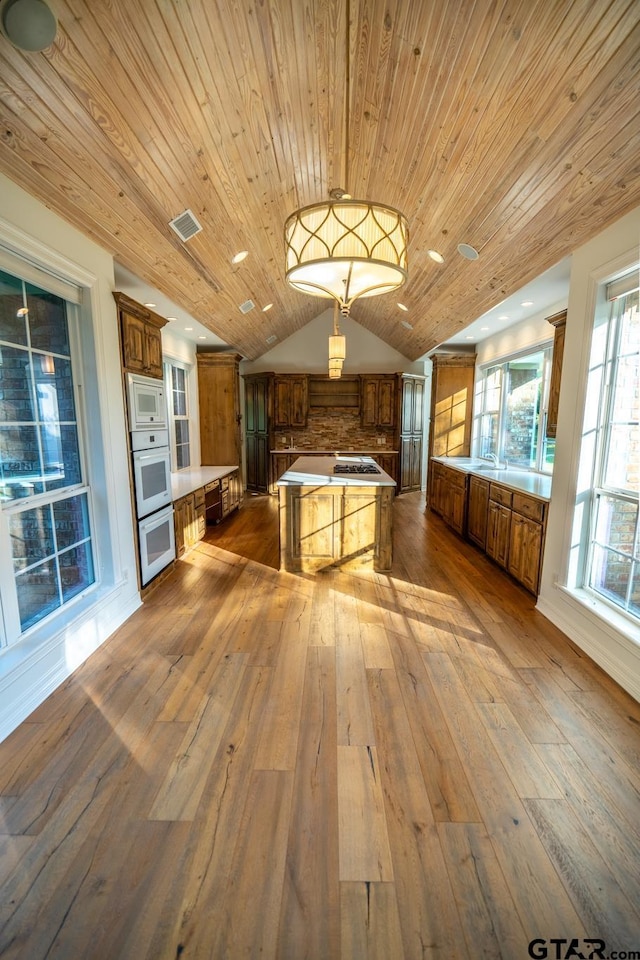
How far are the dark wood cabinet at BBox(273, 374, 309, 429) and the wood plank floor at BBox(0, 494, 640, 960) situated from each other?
5.16 metres

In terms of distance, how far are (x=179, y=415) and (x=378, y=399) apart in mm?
3559

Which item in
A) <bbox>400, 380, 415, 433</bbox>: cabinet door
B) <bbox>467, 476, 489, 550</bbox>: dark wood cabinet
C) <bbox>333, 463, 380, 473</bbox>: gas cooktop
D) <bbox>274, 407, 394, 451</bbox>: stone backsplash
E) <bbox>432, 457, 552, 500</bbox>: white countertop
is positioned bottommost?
<bbox>467, 476, 489, 550</bbox>: dark wood cabinet

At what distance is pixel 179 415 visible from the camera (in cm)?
571

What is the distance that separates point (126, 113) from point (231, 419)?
4.59 meters

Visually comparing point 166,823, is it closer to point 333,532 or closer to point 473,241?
point 333,532

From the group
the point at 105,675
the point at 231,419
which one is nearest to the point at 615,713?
the point at 105,675

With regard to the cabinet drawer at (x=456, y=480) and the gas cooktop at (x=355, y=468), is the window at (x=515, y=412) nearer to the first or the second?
the cabinet drawer at (x=456, y=480)

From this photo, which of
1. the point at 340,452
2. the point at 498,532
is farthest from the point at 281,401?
the point at 498,532

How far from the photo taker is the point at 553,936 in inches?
44.7

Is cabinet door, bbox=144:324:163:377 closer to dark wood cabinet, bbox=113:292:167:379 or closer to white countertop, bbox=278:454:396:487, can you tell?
dark wood cabinet, bbox=113:292:167:379

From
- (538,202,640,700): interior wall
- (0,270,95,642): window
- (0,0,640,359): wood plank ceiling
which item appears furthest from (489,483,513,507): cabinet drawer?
(0,270,95,642): window

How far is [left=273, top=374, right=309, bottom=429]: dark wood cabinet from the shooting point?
735 centimetres

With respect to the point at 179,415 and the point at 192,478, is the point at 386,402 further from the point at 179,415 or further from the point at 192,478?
the point at 192,478

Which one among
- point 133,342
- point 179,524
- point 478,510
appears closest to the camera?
point 133,342
